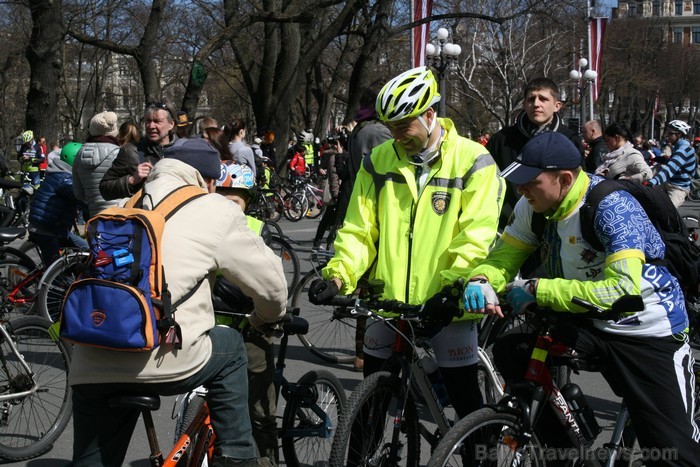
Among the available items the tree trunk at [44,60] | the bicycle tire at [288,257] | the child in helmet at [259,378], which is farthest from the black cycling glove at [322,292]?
the tree trunk at [44,60]

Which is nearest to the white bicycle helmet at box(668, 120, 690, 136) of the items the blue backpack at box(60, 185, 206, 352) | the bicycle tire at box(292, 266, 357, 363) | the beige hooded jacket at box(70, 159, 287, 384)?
the bicycle tire at box(292, 266, 357, 363)

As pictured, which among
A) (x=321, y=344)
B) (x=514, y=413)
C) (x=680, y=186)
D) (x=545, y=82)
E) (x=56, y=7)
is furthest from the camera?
(x=56, y=7)

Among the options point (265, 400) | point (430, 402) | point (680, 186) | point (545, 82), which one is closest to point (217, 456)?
point (265, 400)

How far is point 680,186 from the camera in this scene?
11.1 m

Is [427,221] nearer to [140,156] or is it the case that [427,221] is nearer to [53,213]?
[140,156]

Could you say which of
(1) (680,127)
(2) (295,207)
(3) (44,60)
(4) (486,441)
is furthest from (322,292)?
(3) (44,60)

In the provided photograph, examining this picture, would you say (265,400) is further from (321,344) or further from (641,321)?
(321,344)

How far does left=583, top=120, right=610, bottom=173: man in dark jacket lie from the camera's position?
33.6 feet

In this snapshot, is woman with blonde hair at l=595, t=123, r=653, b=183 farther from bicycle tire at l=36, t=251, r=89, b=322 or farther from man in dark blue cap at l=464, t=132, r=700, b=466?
man in dark blue cap at l=464, t=132, r=700, b=466

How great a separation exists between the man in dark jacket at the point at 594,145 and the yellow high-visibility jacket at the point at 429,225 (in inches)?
254

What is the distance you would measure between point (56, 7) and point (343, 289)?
16978 mm

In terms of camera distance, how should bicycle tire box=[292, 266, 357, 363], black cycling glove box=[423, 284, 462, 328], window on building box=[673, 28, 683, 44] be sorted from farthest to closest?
window on building box=[673, 28, 683, 44], bicycle tire box=[292, 266, 357, 363], black cycling glove box=[423, 284, 462, 328]

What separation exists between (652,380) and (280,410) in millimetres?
Result: 2768

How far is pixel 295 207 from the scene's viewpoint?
19844 mm
